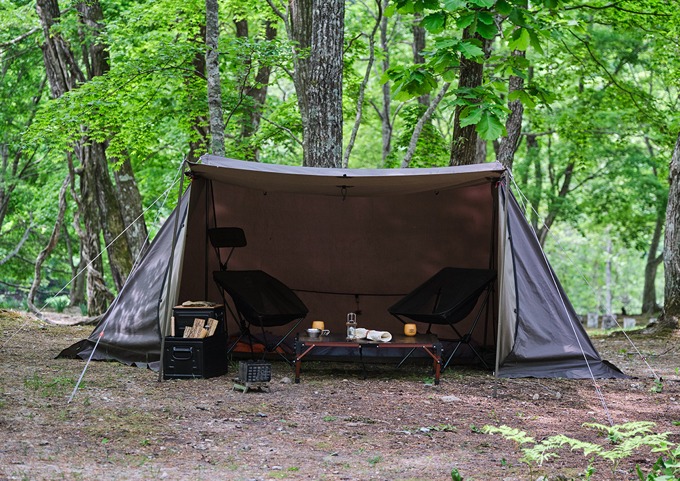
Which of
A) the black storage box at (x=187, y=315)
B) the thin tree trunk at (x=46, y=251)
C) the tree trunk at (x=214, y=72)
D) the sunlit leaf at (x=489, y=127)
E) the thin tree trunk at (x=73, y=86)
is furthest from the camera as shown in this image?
the thin tree trunk at (x=46, y=251)

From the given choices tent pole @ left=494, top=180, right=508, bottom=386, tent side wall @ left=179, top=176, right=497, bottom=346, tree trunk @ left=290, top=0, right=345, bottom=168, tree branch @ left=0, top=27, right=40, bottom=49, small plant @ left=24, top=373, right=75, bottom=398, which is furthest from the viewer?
tree branch @ left=0, top=27, right=40, bottom=49

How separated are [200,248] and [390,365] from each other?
5.61 ft

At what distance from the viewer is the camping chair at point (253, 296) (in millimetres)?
5422

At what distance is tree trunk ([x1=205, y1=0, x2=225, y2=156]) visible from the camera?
706 cm

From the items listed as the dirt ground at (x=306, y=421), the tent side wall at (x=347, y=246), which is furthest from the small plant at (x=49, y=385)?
the tent side wall at (x=347, y=246)

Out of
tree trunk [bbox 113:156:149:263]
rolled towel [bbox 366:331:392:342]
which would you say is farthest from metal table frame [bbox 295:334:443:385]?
tree trunk [bbox 113:156:149:263]

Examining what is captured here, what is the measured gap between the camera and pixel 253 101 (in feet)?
33.4

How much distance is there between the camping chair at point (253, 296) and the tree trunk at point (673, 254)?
3.93 meters

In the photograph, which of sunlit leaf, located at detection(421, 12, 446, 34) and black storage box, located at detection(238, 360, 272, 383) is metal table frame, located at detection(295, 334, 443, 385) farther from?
sunlit leaf, located at detection(421, 12, 446, 34)

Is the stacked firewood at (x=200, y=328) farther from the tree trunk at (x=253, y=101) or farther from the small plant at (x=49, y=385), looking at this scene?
the tree trunk at (x=253, y=101)

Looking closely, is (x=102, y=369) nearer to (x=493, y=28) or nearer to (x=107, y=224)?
(x=493, y=28)

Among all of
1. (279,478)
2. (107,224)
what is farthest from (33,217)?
(279,478)

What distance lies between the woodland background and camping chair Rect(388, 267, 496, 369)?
0.65 m

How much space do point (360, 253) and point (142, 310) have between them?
1.94m
